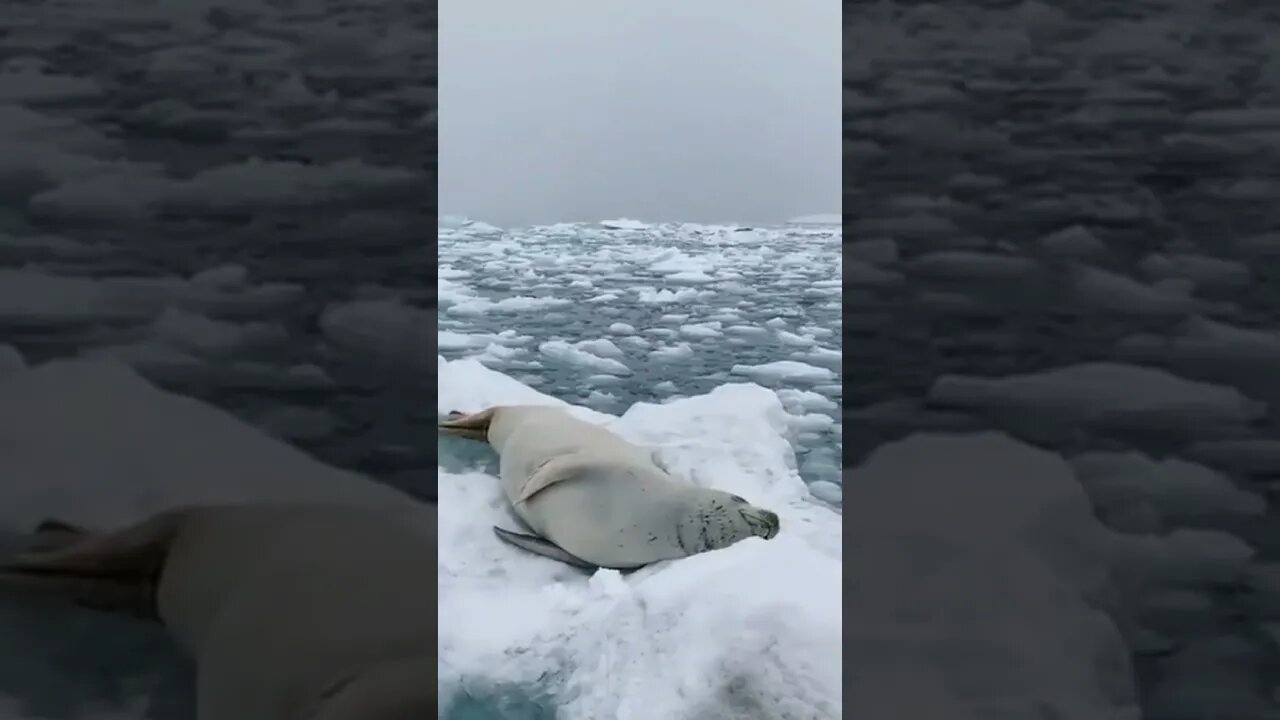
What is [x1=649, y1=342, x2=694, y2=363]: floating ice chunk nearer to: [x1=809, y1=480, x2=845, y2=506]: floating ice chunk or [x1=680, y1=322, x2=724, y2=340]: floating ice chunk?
[x1=680, y1=322, x2=724, y2=340]: floating ice chunk

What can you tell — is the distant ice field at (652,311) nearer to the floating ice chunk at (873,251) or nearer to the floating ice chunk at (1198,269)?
the floating ice chunk at (873,251)

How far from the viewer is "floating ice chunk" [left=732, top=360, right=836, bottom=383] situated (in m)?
2.12

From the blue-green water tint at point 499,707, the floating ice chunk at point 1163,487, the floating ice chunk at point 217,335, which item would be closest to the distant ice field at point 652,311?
the floating ice chunk at point 217,335

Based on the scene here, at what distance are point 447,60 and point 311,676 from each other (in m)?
1.22

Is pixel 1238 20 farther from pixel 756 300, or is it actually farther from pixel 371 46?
pixel 371 46

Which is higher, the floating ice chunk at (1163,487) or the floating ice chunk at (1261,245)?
the floating ice chunk at (1261,245)

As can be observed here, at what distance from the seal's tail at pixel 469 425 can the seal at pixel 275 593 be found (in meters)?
0.29

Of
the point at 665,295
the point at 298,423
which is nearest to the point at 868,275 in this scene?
the point at 665,295

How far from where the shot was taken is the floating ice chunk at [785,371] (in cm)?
212

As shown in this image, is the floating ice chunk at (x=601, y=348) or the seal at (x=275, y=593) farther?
the floating ice chunk at (x=601, y=348)

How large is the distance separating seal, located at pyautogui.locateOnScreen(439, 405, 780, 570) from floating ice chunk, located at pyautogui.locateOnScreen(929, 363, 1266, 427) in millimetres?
491

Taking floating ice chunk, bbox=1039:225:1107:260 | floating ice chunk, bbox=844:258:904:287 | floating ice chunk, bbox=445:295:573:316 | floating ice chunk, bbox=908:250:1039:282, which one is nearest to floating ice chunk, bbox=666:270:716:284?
floating ice chunk, bbox=445:295:573:316

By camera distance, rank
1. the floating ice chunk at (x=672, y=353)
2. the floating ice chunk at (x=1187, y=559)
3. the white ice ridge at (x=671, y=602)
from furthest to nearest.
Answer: the floating ice chunk at (x=672, y=353), the white ice ridge at (x=671, y=602), the floating ice chunk at (x=1187, y=559)

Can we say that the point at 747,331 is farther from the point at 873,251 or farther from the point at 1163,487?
the point at 1163,487
